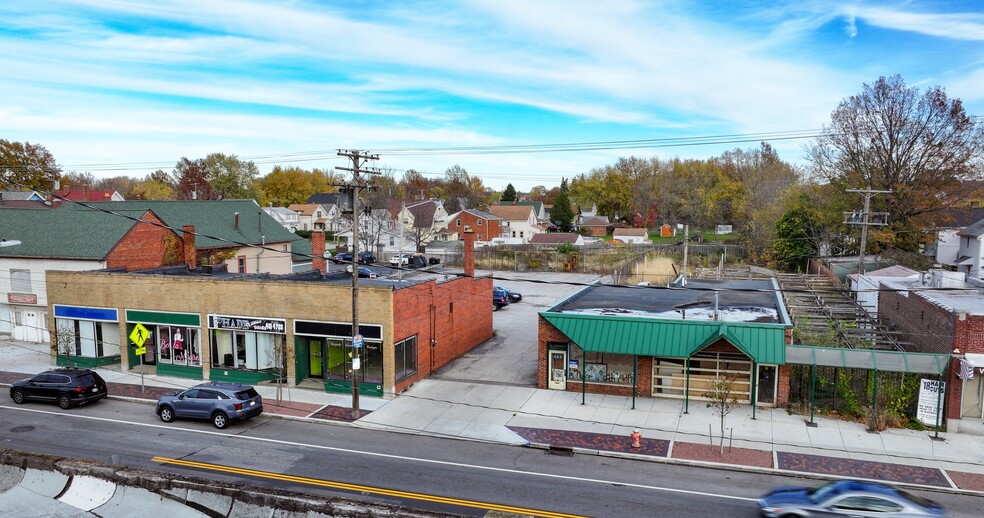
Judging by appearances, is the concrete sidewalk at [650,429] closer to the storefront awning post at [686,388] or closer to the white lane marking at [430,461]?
the storefront awning post at [686,388]

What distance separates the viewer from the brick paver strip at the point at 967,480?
17578 millimetres

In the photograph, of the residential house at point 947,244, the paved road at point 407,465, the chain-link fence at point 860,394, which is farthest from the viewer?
the residential house at point 947,244

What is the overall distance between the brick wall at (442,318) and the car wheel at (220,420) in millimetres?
6619

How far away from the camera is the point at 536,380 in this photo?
28.6m

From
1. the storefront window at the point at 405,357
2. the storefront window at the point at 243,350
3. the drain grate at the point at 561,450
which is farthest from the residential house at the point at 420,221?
the drain grate at the point at 561,450

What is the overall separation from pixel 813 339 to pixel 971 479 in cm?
1039

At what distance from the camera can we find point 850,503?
552 inches

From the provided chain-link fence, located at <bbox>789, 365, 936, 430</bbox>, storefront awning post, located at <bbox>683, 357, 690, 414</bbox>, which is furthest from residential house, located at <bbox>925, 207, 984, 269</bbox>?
storefront awning post, located at <bbox>683, 357, 690, 414</bbox>

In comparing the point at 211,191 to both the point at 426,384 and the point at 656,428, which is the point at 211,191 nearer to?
the point at 426,384

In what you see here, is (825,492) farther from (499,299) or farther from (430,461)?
(499,299)

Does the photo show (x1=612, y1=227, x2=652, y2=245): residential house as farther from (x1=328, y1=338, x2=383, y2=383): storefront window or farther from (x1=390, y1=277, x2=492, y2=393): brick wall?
(x1=328, y1=338, x2=383, y2=383): storefront window

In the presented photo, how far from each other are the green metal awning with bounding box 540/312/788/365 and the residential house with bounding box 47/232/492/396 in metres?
6.19

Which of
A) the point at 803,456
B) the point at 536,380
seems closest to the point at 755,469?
the point at 803,456

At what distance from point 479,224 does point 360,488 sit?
84.0 meters
